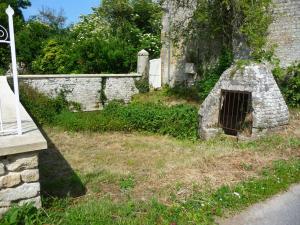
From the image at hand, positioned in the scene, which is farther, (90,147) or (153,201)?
(90,147)

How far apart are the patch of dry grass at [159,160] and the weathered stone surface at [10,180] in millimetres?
1674

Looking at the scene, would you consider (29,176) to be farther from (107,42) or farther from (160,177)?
(107,42)

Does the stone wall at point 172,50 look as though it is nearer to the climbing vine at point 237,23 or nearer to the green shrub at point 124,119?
the climbing vine at point 237,23

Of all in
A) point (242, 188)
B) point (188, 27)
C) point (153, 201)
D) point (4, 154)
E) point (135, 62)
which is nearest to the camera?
point (4, 154)

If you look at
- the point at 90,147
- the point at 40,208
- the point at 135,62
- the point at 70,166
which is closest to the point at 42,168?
the point at 70,166

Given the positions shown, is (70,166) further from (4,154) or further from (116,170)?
(4,154)

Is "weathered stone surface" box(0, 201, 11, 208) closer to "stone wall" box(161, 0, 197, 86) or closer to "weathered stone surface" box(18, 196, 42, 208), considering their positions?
"weathered stone surface" box(18, 196, 42, 208)

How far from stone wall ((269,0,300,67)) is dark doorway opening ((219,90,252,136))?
4029 millimetres

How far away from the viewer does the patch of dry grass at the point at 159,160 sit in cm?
527

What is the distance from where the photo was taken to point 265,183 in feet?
16.3

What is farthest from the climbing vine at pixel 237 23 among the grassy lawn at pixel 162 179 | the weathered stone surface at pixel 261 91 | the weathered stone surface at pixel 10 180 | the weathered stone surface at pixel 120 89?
the weathered stone surface at pixel 10 180

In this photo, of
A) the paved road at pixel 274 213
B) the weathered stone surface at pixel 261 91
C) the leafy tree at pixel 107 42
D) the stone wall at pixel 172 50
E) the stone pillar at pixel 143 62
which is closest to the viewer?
the paved road at pixel 274 213

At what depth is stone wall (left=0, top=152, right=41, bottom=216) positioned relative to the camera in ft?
12.1

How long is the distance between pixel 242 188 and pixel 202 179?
72 cm
